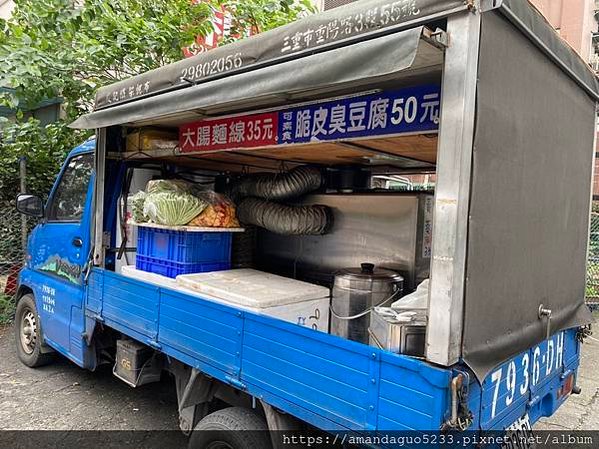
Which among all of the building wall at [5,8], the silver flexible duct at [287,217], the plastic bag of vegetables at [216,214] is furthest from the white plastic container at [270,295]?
the building wall at [5,8]

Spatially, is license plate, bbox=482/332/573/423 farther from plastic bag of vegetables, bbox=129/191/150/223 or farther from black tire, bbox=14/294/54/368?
black tire, bbox=14/294/54/368

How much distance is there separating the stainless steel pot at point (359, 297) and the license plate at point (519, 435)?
34.4 inches

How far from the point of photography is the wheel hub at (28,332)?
4387 mm

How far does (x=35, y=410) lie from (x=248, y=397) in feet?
7.24

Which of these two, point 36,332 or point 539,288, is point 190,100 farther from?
point 36,332

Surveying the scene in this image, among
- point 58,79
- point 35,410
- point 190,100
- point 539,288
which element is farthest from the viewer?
point 58,79

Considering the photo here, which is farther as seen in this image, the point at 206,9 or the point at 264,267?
the point at 206,9

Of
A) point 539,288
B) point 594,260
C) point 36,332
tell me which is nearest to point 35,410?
point 36,332

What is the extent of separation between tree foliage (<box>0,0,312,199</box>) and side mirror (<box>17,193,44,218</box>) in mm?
1576

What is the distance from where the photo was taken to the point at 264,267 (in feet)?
13.1

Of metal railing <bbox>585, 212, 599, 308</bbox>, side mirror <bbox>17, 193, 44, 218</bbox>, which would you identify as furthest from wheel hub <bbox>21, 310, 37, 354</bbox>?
metal railing <bbox>585, 212, 599, 308</bbox>

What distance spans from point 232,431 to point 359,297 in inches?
39.2

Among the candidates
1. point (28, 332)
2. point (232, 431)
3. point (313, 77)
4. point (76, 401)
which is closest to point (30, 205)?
point (28, 332)

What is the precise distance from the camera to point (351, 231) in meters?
3.40
